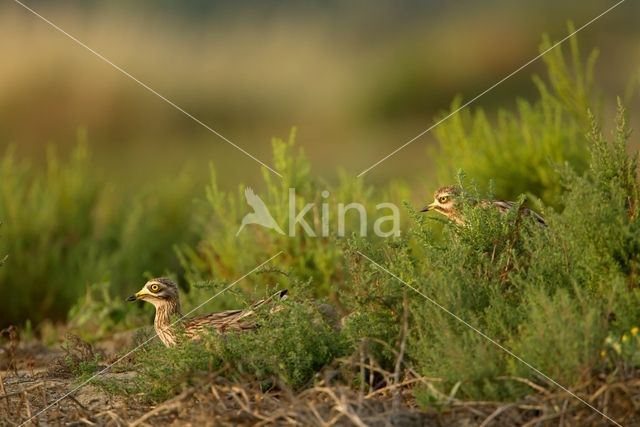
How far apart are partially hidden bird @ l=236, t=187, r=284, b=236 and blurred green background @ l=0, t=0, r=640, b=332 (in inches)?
229

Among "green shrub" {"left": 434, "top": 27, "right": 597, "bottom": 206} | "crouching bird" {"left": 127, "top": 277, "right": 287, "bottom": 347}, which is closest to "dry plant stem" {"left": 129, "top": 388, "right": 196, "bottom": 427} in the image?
"crouching bird" {"left": 127, "top": 277, "right": 287, "bottom": 347}

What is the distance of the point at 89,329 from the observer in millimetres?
10156

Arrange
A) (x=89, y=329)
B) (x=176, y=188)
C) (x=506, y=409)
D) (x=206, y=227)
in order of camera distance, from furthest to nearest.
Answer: (x=176, y=188) < (x=206, y=227) < (x=89, y=329) < (x=506, y=409)

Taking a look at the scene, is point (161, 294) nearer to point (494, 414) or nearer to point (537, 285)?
point (537, 285)

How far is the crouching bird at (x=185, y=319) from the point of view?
6.90 m

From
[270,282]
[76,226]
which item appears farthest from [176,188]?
[270,282]

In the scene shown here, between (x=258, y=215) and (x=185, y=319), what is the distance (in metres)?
2.53

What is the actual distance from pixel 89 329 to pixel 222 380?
14.9ft

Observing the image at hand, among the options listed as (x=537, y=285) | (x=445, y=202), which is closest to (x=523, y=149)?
(x=445, y=202)

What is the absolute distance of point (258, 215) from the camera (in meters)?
10.3

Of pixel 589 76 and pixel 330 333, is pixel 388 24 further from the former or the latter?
pixel 330 333

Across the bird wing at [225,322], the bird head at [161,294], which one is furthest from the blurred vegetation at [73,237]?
the bird wing at [225,322]

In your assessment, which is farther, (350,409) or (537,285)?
(537,285)

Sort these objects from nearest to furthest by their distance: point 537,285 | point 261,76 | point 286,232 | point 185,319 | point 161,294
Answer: point 537,285 < point 185,319 < point 161,294 < point 286,232 < point 261,76
